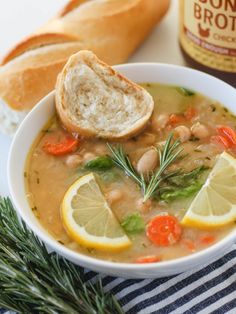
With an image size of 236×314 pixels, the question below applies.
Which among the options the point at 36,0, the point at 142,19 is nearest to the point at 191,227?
the point at 142,19

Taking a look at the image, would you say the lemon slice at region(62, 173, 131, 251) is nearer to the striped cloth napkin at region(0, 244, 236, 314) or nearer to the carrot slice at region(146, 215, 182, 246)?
the carrot slice at region(146, 215, 182, 246)

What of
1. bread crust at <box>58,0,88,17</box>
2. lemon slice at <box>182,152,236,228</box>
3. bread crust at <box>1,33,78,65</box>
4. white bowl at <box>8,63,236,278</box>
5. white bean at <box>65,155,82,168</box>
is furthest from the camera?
bread crust at <box>58,0,88,17</box>

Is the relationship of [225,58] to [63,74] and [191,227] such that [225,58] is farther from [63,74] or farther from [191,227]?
[191,227]

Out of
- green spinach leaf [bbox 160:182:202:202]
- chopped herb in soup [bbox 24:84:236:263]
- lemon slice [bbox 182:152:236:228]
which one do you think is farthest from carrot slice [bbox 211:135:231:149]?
green spinach leaf [bbox 160:182:202:202]

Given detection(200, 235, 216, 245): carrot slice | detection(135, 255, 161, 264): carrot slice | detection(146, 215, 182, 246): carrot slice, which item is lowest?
detection(200, 235, 216, 245): carrot slice

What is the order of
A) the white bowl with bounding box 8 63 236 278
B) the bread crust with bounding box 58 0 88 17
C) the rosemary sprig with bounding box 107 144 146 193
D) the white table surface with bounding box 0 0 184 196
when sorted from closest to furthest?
the white bowl with bounding box 8 63 236 278, the rosemary sprig with bounding box 107 144 146 193, the bread crust with bounding box 58 0 88 17, the white table surface with bounding box 0 0 184 196

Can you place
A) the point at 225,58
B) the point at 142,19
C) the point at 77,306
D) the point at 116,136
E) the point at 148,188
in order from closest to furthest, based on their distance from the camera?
1. the point at 77,306
2. the point at 148,188
3. the point at 116,136
4. the point at 225,58
5. the point at 142,19
